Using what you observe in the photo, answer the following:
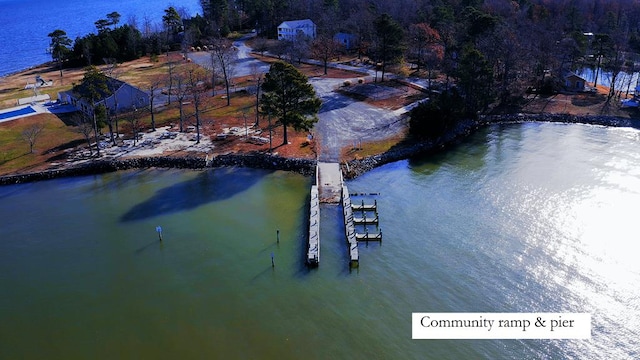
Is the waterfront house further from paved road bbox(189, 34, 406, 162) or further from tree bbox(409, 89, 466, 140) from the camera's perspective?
tree bbox(409, 89, 466, 140)

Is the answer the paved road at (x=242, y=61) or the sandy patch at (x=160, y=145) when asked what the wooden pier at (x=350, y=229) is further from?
the paved road at (x=242, y=61)

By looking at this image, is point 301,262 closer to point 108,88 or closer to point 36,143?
point 36,143

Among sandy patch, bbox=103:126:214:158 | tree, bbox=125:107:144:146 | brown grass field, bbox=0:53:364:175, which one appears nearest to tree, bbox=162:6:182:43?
brown grass field, bbox=0:53:364:175

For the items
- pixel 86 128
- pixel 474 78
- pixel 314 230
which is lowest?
pixel 314 230

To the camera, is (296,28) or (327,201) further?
(296,28)

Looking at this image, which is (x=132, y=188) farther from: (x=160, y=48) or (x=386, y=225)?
(x=160, y=48)

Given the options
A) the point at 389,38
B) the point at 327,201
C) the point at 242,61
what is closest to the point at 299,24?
the point at 242,61
